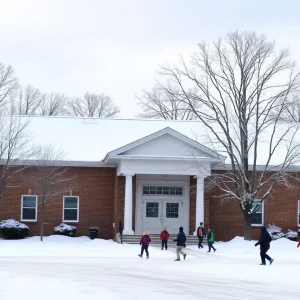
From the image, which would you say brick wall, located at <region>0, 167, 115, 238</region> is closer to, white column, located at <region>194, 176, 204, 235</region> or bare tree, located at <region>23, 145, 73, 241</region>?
bare tree, located at <region>23, 145, 73, 241</region>

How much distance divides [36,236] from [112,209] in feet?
15.0

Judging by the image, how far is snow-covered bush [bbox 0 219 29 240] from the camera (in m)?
39.1

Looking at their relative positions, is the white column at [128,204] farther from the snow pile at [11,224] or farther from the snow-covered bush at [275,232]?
the snow-covered bush at [275,232]

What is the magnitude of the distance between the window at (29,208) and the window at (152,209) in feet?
21.2

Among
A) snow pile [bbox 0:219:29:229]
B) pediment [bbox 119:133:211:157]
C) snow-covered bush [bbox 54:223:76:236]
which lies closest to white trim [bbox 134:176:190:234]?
pediment [bbox 119:133:211:157]

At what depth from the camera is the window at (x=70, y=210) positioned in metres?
40.7

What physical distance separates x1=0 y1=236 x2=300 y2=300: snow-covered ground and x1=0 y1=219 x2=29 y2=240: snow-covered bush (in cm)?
384

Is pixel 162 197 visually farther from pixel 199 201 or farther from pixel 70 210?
pixel 70 210

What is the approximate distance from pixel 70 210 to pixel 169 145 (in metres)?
7.21

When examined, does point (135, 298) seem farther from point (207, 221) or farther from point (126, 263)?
point (207, 221)

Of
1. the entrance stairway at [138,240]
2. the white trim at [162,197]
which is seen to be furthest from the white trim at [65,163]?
the entrance stairway at [138,240]

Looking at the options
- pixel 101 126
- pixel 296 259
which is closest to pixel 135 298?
pixel 296 259

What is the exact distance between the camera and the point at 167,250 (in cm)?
3272

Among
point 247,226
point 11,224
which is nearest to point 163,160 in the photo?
point 247,226
